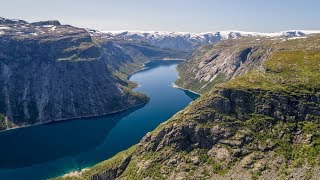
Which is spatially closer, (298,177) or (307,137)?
(298,177)

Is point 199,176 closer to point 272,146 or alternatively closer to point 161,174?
point 161,174

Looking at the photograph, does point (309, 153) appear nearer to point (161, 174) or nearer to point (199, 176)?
point (199, 176)

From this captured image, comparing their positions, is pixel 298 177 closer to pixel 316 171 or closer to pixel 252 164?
pixel 316 171

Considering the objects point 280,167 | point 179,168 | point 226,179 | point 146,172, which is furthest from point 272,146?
point 146,172

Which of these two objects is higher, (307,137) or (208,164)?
(307,137)

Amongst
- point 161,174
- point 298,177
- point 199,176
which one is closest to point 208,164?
point 199,176

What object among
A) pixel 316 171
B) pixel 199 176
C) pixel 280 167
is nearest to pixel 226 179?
pixel 199 176

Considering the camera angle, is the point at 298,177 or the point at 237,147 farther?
the point at 237,147

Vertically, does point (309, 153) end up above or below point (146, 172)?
above
